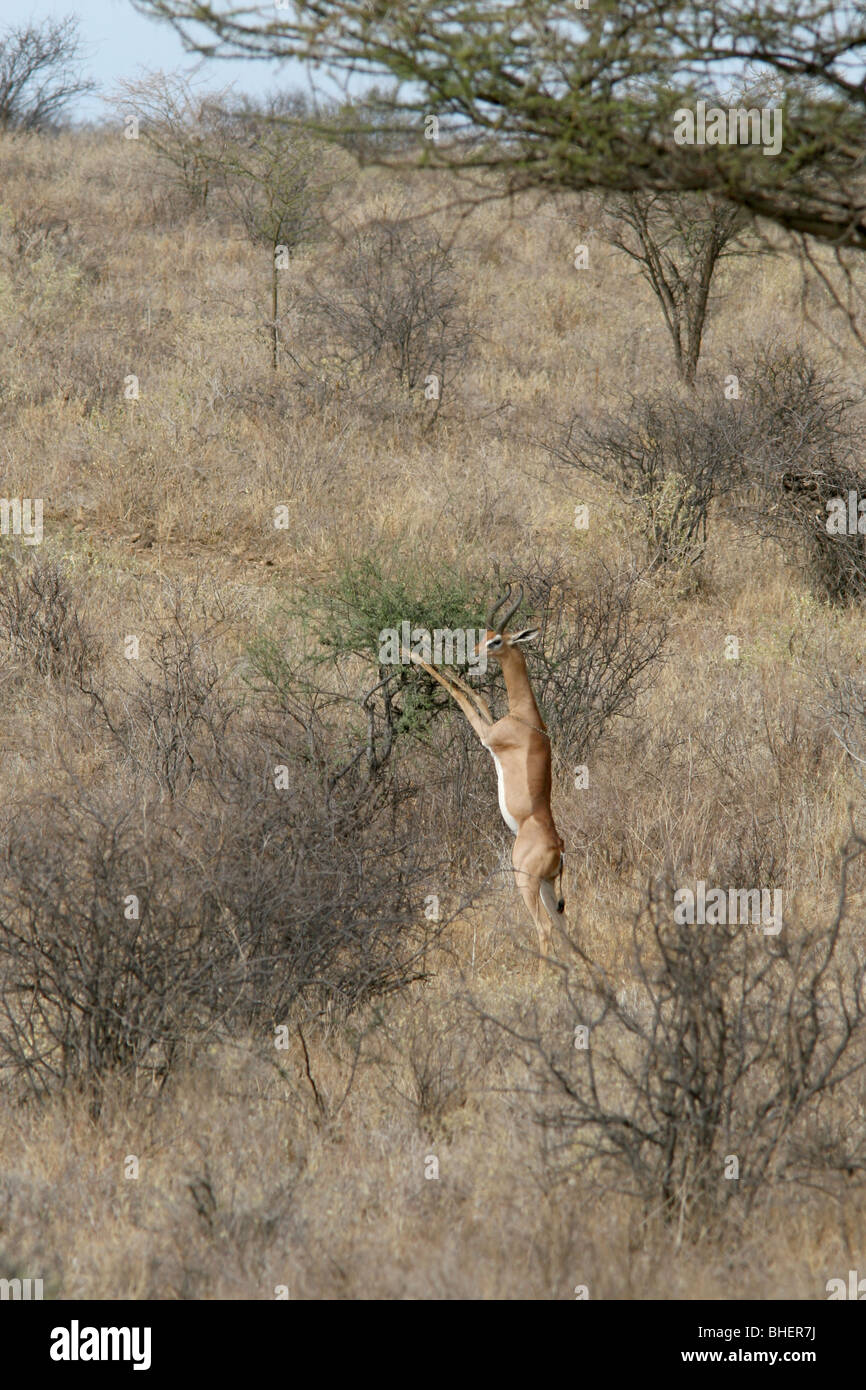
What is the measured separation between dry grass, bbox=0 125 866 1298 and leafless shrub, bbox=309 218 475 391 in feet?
1.36

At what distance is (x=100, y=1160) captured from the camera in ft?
12.9

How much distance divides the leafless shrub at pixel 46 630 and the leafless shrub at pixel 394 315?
6617 millimetres

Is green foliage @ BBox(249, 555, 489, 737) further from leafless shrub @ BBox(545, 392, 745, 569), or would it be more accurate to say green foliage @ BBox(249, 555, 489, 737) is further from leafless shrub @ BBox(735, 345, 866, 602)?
leafless shrub @ BBox(735, 345, 866, 602)

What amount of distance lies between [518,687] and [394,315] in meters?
10.2

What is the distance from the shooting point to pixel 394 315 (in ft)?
48.1

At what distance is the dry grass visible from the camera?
3.46m

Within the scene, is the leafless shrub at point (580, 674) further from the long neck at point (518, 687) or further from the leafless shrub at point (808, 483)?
the leafless shrub at point (808, 483)

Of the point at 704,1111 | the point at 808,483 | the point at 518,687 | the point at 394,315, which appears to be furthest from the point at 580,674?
the point at 394,315

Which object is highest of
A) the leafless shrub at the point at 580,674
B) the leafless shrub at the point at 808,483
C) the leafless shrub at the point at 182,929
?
the leafless shrub at the point at 808,483

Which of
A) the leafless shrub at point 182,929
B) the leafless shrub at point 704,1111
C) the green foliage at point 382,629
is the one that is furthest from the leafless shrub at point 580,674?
the leafless shrub at point 704,1111

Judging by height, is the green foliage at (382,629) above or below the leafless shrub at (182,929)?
above

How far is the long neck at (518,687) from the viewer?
5.28 metres

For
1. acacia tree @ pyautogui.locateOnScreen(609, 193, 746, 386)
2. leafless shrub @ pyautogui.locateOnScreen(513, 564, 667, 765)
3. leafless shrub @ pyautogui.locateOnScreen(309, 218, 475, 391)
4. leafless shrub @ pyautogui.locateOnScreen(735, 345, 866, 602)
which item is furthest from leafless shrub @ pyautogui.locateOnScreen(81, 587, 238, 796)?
acacia tree @ pyautogui.locateOnScreen(609, 193, 746, 386)

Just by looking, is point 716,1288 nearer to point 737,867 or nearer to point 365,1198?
point 365,1198
